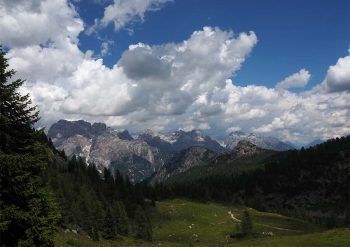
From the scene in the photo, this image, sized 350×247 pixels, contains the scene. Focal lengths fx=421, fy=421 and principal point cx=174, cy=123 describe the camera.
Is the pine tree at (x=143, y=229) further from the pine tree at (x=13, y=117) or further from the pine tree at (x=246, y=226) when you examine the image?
the pine tree at (x=13, y=117)

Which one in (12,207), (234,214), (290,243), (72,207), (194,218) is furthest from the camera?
(234,214)

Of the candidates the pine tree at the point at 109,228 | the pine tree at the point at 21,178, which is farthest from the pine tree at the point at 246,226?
the pine tree at the point at 21,178

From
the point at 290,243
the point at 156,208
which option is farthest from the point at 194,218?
the point at 290,243

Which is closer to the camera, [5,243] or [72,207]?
[5,243]

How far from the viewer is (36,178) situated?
28344 millimetres

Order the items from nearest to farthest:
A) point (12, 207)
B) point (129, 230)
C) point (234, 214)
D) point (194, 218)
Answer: point (12, 207), point (129, 230), point (194, 218), point (234, 214)

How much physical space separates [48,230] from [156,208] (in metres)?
166

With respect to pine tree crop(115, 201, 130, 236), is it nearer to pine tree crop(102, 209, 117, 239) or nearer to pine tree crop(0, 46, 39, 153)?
pine tree crop(102, 209, 117, 239)

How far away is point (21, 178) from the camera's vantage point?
2598 centimetres

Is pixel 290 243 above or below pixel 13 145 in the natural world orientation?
below

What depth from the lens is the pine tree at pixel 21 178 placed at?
85.6 feet

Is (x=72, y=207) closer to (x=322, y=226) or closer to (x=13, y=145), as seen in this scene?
(x=13, y=145)

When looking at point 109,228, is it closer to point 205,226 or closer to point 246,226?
point 246,226

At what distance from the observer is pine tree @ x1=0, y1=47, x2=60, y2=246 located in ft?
85.6
